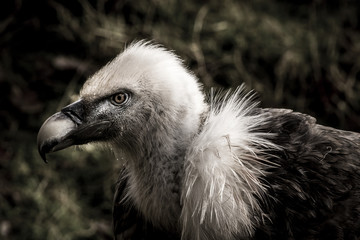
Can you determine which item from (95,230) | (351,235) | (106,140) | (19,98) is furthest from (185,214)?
(19,98)

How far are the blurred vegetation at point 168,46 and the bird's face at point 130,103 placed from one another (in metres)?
1.34

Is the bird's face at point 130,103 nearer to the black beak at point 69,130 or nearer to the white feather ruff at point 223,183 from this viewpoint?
the black beak at point 69,130

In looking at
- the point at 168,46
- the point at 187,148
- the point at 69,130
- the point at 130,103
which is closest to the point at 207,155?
the point at 187,148

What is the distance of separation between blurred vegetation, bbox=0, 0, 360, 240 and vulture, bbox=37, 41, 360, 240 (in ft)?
4.43

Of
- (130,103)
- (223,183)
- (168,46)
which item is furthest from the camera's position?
(168,46)

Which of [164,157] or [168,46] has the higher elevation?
[168,46]

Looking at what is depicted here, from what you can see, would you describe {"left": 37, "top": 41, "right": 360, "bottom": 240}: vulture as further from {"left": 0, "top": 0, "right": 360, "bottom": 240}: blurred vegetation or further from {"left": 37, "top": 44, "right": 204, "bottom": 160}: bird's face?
{"left": 0, "top": 0, "right": 360, "bottom": 240}: blurred vegetation

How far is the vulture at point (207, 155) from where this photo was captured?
5.73 feet

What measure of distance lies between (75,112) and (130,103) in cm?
17

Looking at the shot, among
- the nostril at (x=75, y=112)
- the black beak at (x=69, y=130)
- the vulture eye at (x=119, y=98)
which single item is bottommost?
the black beak at (x=69, y=130)

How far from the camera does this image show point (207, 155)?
5.82 feet

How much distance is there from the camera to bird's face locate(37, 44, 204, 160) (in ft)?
6.01

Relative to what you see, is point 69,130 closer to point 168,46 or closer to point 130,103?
point 130,103

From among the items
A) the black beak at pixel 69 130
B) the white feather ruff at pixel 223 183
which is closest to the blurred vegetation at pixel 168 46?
the black beak at pixel 69 130
